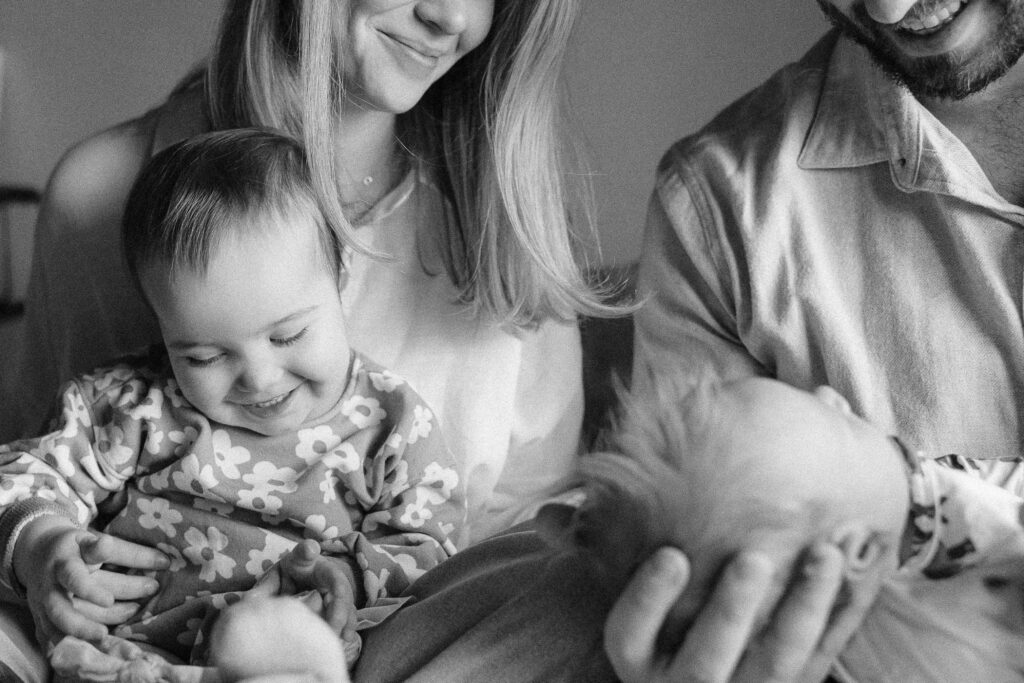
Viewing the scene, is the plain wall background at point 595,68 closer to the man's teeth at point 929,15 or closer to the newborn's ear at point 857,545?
the man's teeth at point 929,15

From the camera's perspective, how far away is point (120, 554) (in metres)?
1.21

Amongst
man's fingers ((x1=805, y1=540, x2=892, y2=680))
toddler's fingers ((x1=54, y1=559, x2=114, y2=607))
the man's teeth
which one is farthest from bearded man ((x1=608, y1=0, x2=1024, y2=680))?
toddler's fingers ((x1=54, y1=559, x2=114, y2=607))

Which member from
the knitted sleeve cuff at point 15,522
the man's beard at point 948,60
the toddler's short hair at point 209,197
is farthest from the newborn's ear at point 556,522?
the man's beard at point 948,60

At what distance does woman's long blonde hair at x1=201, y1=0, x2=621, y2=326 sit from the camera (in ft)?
4.63

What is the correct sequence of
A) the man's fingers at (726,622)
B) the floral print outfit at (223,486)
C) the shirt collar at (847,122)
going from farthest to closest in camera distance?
the shirt collar at (847,122), the floral print outfit at (223,486), the man's fingers at (726,622)

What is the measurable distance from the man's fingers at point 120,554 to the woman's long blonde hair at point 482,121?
1.58 feet

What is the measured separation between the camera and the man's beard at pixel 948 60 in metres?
1.30

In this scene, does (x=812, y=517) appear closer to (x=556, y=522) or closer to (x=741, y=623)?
(x=741, y=623)

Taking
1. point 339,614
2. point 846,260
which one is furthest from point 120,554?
point 846,260

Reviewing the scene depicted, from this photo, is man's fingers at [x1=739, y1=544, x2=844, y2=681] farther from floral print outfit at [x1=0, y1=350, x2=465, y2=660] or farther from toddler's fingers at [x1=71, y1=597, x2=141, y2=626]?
toddler's fingers at [x1=71, y1=597, x2=141, y2=626]

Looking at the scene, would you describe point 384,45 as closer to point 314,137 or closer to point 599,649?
point 314,137

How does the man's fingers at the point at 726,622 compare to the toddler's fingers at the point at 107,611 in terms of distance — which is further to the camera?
the toddler's fingers at the point at 107,611

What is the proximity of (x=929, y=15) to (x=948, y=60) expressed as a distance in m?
0.06

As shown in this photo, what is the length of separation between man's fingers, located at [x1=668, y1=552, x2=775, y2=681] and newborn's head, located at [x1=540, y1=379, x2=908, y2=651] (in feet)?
0.09
